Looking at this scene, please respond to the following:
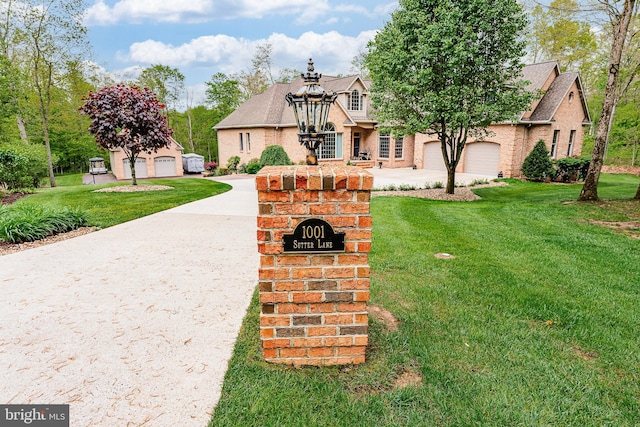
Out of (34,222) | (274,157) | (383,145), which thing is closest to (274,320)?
(34,222)

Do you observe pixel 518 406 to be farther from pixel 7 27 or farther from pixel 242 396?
pixel 7 27

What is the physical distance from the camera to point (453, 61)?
10578mm

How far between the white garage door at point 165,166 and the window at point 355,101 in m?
14.3

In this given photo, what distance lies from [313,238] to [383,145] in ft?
76.7

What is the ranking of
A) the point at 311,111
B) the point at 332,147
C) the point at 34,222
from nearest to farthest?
1. the point at 311,111
2. the point at 34,222
3. the point at 332,147

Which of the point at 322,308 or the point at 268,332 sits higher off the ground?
the point at 322,308

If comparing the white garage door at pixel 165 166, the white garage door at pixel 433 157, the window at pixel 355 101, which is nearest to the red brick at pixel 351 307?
the white garage door at pixel 433 157

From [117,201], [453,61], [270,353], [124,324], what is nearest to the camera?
[270,353]

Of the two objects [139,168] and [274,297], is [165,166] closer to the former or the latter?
[139,168]

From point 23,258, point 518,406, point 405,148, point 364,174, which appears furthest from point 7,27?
point 518,406

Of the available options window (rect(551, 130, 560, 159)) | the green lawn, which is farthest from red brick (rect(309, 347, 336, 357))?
window (rect(551, 130, 560, 159))

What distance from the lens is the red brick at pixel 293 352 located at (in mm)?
2756

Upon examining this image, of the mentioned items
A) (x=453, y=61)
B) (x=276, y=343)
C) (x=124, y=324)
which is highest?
(x=453, y=61)

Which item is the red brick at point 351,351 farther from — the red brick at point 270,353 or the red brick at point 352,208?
the red brick at point 352,208
